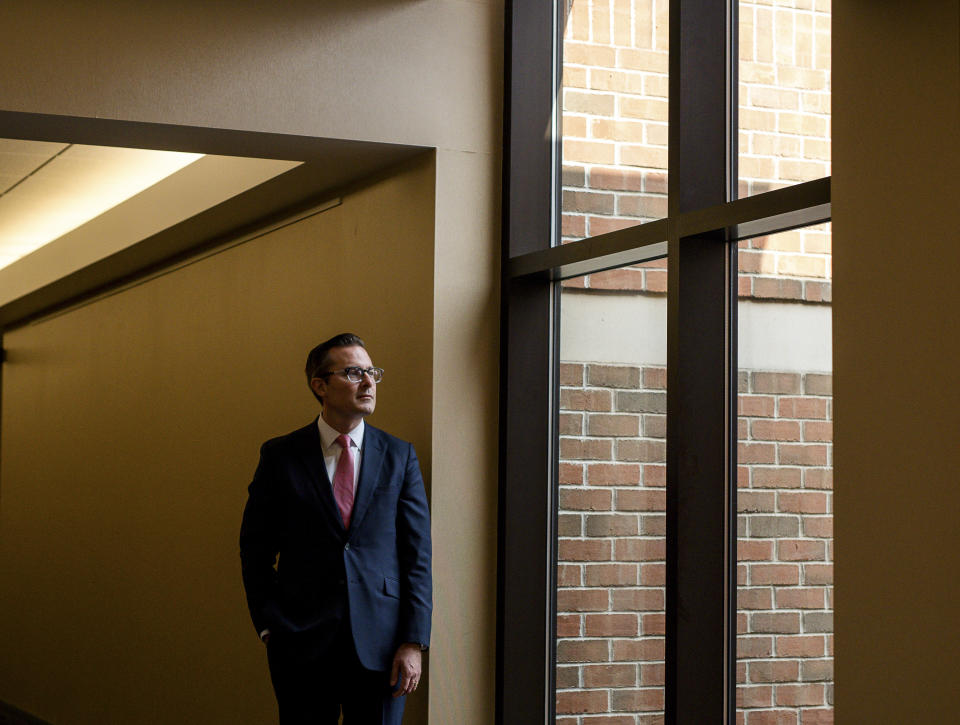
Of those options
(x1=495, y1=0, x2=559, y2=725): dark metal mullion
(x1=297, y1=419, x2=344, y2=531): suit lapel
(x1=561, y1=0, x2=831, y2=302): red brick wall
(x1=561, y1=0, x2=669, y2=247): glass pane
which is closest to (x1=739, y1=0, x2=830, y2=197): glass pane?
(x1=561, y1=0, x2=831, y2=302): red brick wall

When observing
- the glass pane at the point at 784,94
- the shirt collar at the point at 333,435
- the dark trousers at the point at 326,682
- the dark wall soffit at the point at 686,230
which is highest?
the glass pane at the point at 784,94

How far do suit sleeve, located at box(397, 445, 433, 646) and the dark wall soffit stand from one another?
0.85 meters

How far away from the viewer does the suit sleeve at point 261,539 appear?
13.0ft

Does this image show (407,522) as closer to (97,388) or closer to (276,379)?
(276,379)

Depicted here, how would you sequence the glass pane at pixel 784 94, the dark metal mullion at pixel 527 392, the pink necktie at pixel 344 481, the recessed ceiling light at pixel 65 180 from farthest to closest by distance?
the recessed ceiling light at pixel 65 180 < the dark metal mullion at pixel 527 392 < the pink necktie at pixel 344 481 < the glass pane at pixel 784 94

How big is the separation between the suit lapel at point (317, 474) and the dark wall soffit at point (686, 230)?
38.0 inches

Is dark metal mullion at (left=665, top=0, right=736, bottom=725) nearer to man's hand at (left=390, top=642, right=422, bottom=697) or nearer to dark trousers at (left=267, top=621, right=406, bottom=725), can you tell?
man's hand at (left=390, top=642, right=422, bottom=697)

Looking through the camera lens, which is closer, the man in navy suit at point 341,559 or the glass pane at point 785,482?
the glass pane at point 785,482

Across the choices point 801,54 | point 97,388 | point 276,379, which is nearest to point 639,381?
point 801,54

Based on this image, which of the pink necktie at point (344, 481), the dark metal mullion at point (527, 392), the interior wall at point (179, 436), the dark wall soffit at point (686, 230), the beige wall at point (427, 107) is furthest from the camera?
the interior wall at point (179, 436)

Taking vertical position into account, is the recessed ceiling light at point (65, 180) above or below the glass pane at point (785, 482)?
above
